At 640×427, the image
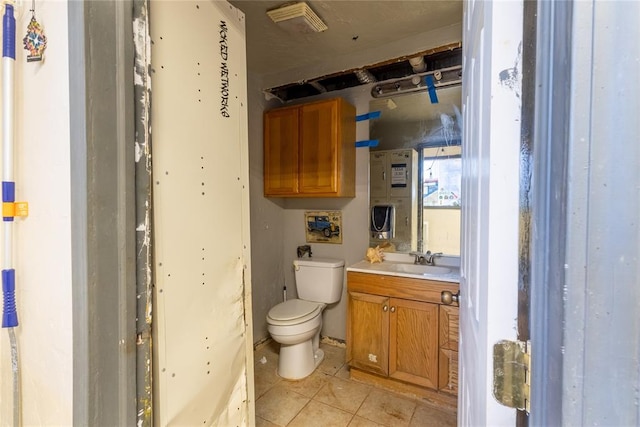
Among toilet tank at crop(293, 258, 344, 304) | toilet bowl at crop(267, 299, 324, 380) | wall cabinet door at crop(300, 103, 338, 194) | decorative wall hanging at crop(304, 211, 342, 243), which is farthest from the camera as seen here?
decorative wall hanging at crop(304, 211, 342, 243)

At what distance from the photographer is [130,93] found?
2.63 ft

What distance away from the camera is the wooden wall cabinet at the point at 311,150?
7.73 ft

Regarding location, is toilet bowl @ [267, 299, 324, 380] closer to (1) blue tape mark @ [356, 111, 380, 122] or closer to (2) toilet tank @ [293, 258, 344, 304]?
(2) toilet tank @ [293, 258, 344, 304]

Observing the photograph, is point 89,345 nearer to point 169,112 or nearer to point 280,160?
point 169,112

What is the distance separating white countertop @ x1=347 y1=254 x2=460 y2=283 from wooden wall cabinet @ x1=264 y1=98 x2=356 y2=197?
0.60 m

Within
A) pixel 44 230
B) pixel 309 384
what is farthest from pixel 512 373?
pixel 309 384

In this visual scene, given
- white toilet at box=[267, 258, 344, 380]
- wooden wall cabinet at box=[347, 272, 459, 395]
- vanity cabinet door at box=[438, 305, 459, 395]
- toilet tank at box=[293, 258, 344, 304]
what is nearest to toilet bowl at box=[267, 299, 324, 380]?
white toilet at box=[267, 258, 344, 380]

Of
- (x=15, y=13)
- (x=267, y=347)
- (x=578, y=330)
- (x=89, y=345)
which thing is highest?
(x=15, y=13)

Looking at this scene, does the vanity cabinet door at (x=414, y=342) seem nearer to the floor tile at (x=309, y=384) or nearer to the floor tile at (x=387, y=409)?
the floor tile at (x=387, y=409)

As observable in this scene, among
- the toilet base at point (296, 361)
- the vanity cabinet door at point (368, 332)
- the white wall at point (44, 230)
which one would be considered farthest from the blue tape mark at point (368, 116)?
the white wall at point (44, 230)

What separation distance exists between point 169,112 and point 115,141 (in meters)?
0.20

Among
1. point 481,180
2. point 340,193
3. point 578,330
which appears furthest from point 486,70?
point 340,193

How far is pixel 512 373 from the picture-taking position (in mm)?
453

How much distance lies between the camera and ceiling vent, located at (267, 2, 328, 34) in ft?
5.80
